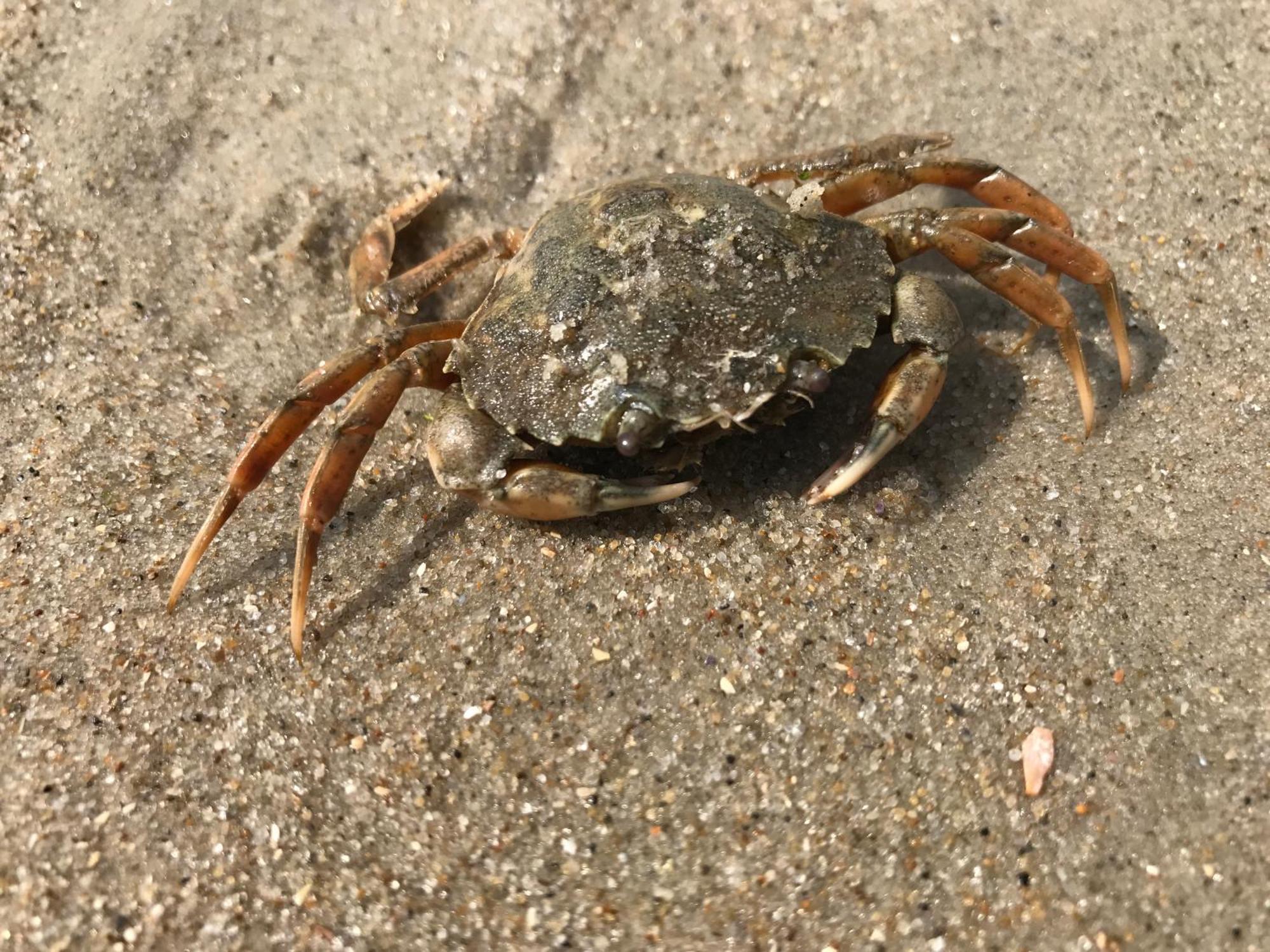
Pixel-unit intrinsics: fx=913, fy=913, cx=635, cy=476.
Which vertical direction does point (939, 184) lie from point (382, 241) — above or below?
below

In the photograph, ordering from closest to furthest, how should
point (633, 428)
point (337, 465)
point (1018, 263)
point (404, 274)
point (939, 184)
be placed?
1. point (633, 428)
2. point (337, 465)
3. point (1018, 263)
4. point (939, 184)
5. point (404, 274)

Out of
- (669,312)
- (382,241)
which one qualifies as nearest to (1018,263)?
(669,312)

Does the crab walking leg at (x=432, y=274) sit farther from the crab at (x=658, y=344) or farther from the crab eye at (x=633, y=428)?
the crab eye at (x=633, y=428)

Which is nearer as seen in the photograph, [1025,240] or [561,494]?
[561,494]

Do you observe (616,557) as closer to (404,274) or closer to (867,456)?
(867,456)

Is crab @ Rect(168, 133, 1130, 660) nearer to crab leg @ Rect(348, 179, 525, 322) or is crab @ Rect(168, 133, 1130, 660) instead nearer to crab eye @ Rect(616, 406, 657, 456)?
crab eye @ Rect(616, 406, 657, 456)
